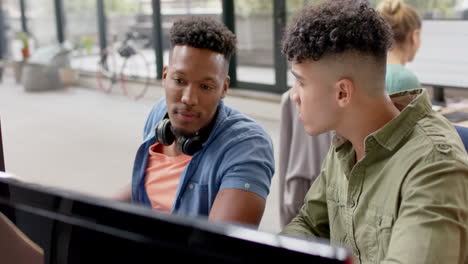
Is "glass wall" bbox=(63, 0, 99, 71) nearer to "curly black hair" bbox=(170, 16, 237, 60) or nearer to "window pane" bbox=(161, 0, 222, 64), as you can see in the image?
"window pane" bbox=(161, 0, 222, 64)

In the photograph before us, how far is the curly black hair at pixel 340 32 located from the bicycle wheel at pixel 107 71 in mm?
6325

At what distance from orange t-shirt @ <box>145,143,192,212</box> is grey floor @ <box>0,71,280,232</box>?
55.9 inches

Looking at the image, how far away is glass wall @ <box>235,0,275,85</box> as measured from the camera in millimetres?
5754

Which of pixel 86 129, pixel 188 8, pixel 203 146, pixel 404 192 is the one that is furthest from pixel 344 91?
pixel 188 8

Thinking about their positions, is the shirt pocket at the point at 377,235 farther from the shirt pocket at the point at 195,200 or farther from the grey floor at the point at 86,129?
the grey floor at the point at 86,129

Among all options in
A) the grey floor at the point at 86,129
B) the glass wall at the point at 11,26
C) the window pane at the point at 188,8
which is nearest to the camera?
the grey floor at the point at 86,129

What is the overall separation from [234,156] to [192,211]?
18 centimetres

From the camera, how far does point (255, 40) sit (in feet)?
19.5

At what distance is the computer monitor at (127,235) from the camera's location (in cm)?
46

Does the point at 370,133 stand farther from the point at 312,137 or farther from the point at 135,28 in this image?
the point at 135,28

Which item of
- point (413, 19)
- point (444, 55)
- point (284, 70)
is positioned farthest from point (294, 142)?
point (284, 70)

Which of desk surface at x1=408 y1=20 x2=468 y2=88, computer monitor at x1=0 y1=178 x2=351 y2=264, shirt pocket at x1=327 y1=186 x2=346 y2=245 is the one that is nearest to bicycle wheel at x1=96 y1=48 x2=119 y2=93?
desk surface at x1=408 y1=20 x2=468 y2=88

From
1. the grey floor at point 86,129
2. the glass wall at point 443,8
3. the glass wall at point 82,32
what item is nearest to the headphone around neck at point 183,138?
the grey floor at point 86,129

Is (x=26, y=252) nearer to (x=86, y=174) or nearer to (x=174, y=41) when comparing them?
(x=174, y=41)
